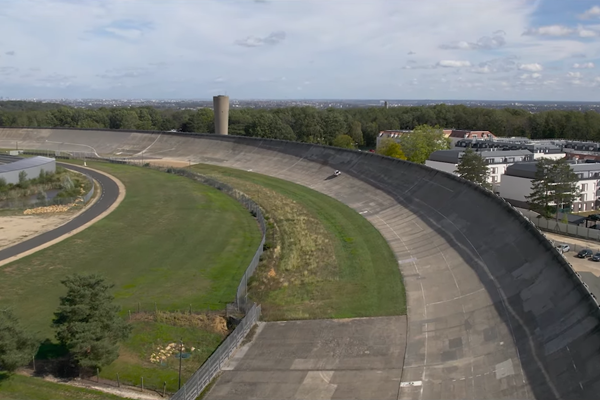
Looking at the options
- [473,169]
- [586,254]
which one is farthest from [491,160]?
[586,254]

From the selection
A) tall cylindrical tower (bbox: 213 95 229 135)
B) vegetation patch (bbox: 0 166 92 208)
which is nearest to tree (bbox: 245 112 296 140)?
tall cylindrical tower (bbox: 213 95 229 135)

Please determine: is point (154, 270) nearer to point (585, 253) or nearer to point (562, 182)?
point (585, 253)

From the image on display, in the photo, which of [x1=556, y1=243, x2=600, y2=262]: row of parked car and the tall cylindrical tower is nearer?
[x1=556, y1=243, x2=600, y2=262]: row of parked car

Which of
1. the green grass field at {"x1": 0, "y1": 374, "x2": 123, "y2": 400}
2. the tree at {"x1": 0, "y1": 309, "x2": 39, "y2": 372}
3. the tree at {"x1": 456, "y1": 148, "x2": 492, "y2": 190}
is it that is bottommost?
the green grass field at {"x1": 0, "y1": 374, "x2": 123, "y2": 400}

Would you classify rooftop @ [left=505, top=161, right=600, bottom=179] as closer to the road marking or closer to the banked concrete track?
the banked concrete track

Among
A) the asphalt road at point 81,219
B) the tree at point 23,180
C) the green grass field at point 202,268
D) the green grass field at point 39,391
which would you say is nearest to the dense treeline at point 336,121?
the asphalt road at point 81,219

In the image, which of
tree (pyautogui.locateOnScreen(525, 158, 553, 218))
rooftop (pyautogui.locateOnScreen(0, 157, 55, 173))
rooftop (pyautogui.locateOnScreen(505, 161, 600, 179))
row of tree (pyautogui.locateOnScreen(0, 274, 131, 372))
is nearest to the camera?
row of tree (pyautogui.locateOnScreen(0, 274, 131, 372))
